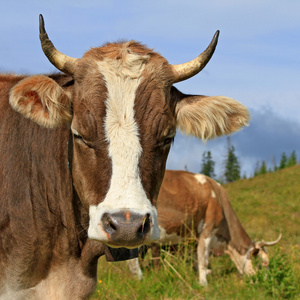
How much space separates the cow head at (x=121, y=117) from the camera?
3217 millimetres

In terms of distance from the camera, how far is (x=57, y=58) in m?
3.91

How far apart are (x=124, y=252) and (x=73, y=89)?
1.45m

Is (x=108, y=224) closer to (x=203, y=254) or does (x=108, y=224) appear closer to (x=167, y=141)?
(x=167, y=141)

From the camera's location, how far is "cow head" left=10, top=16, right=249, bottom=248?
10.6ft

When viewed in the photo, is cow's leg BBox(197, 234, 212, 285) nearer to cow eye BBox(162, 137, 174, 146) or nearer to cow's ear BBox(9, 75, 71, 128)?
cow eye BBox(162, 137, 174, 146)

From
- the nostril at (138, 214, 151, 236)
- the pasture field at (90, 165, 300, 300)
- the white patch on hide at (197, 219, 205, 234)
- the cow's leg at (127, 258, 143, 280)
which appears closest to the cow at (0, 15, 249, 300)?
the nostril at (138, 214, 151, 236)

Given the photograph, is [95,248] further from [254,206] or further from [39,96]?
[254,206]

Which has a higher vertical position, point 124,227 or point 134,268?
point 124,227

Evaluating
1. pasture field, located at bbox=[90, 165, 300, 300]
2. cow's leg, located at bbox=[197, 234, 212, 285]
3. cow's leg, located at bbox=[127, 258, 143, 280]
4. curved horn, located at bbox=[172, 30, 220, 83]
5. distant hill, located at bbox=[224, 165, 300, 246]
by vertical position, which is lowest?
distant hill, located at bbox=[224, 165, 300, 246]

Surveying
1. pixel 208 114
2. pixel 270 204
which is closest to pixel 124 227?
pixel 208 114

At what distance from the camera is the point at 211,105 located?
13.4ft

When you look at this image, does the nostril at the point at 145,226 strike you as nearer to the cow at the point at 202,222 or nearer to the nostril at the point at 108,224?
the nostril at the point at 108,224

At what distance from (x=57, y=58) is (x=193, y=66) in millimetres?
1122

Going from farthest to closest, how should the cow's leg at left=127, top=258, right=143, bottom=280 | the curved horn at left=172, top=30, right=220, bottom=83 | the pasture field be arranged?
Answer: 1. the cow's leg at left=127, top=258, right=143, bottom=280
2. the pasture field
3. the curved horn at left=172, top=30, right=220, bottom=83
